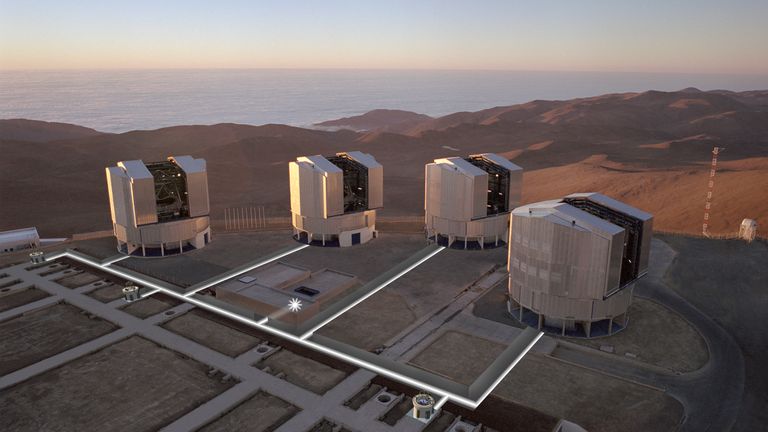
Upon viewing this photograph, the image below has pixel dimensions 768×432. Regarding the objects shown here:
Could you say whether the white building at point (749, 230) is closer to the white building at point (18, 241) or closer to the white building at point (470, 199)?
the white building at point (470, 199)

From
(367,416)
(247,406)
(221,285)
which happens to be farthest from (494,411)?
(221,285)

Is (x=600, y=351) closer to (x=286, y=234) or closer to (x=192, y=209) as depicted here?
(x=286, y=234)

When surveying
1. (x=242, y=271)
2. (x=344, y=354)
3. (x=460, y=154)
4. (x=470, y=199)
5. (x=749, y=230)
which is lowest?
(x=460, y=154)

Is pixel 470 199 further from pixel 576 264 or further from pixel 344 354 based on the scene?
pixel 344 354

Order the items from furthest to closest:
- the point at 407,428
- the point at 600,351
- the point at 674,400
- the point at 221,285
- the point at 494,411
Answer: the point at 221,285, the point at 600,351, the point at 674,400, the point at 494,411, the point at 407,428

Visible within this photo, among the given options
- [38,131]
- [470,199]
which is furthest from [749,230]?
[38,131]

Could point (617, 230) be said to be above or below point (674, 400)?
above

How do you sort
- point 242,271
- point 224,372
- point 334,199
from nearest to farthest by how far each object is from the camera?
1. point 224,372
2. point 242,271
3. point 334,199

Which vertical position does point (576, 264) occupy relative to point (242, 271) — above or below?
above
